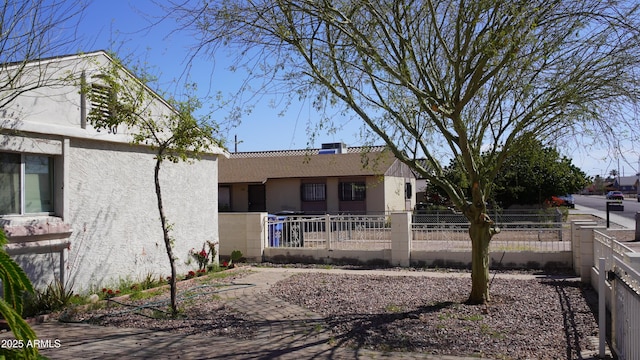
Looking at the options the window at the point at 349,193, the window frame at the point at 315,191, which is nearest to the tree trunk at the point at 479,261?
the window at the point at 349,193

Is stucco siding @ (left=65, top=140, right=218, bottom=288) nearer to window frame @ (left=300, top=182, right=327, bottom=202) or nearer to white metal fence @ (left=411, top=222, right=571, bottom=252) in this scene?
white metal fence @ (left=411, top=222, right=571, bottom=252)

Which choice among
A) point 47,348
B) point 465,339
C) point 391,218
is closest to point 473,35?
point 465,339

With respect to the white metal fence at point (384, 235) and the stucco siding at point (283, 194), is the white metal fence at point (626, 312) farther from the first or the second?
the stucco siding at point (283, 194)

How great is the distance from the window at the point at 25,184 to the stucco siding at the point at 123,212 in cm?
35

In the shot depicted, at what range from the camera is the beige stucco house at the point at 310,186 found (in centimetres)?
2988

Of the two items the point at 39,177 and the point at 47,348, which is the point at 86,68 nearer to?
the point at 39,177

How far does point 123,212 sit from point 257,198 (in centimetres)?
2199

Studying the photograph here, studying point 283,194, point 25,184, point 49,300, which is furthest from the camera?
point 283,194

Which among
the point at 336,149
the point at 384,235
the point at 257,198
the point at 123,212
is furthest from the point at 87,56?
the point at 336,149

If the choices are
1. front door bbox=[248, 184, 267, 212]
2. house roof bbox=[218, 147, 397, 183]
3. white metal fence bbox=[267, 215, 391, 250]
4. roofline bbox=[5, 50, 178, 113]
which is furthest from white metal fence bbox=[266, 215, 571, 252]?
front door bbox=[248, 184, 267, 212]

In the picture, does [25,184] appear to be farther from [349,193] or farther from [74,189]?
[349,193]

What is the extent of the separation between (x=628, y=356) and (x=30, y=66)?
349 inches

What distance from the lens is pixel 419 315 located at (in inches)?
324

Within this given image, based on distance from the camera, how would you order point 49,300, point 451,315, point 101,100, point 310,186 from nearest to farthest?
point 451,315 < point 49,300 < point 101,100 < point 310,186
